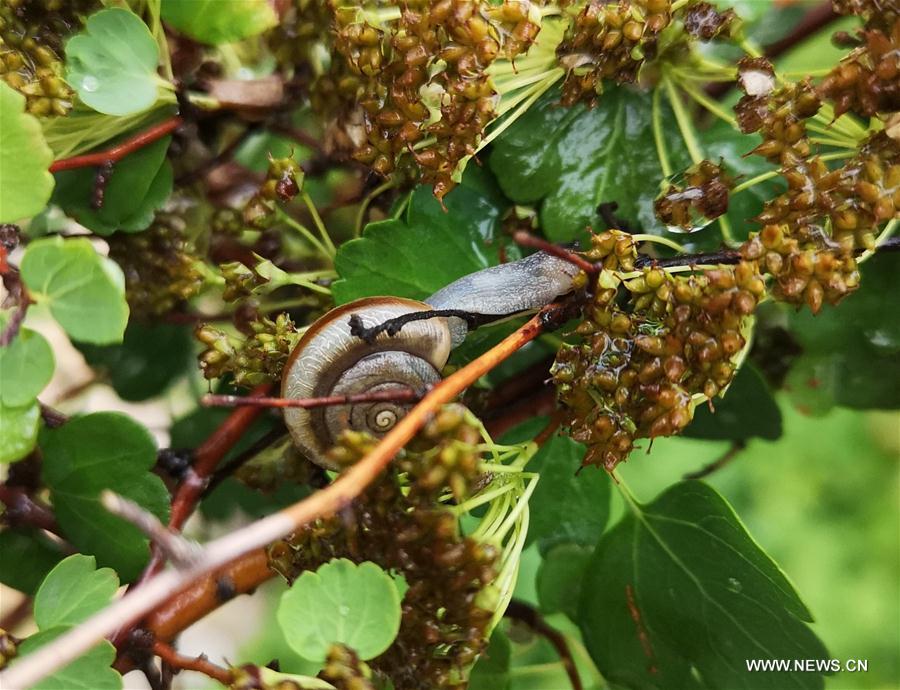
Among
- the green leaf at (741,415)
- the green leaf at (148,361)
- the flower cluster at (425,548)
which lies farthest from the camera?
the green leaf at (148,361)

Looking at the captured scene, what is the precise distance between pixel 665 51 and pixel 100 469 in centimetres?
52

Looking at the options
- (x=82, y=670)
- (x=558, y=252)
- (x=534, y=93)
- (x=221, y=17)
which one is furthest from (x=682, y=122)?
(x=82, y=670)

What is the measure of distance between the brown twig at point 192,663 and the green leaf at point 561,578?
0.38 meters

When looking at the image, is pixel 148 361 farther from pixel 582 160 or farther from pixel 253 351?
pixel 582 160

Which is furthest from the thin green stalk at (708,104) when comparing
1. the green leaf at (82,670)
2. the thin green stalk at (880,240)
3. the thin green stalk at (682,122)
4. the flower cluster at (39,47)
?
the green leaf at (82,670)

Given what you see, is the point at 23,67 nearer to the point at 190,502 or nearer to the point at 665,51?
the point at 190,502

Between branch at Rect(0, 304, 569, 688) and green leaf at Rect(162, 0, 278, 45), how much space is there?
300 millimetres

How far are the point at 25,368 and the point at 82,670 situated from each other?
0.57 ft

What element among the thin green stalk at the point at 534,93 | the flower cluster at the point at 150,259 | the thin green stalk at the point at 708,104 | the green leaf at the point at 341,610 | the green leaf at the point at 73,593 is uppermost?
the flower cluster at the point at 150,259

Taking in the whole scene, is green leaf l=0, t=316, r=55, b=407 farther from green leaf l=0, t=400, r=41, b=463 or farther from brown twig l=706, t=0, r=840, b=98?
brown twig l=706, t=0, r=840, b=98

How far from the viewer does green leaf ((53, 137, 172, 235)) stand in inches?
26.6

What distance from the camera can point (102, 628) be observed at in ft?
1.14

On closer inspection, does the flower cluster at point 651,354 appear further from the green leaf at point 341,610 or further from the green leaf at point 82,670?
the green leaf at point 82,670

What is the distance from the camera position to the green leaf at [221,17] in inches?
23.8
